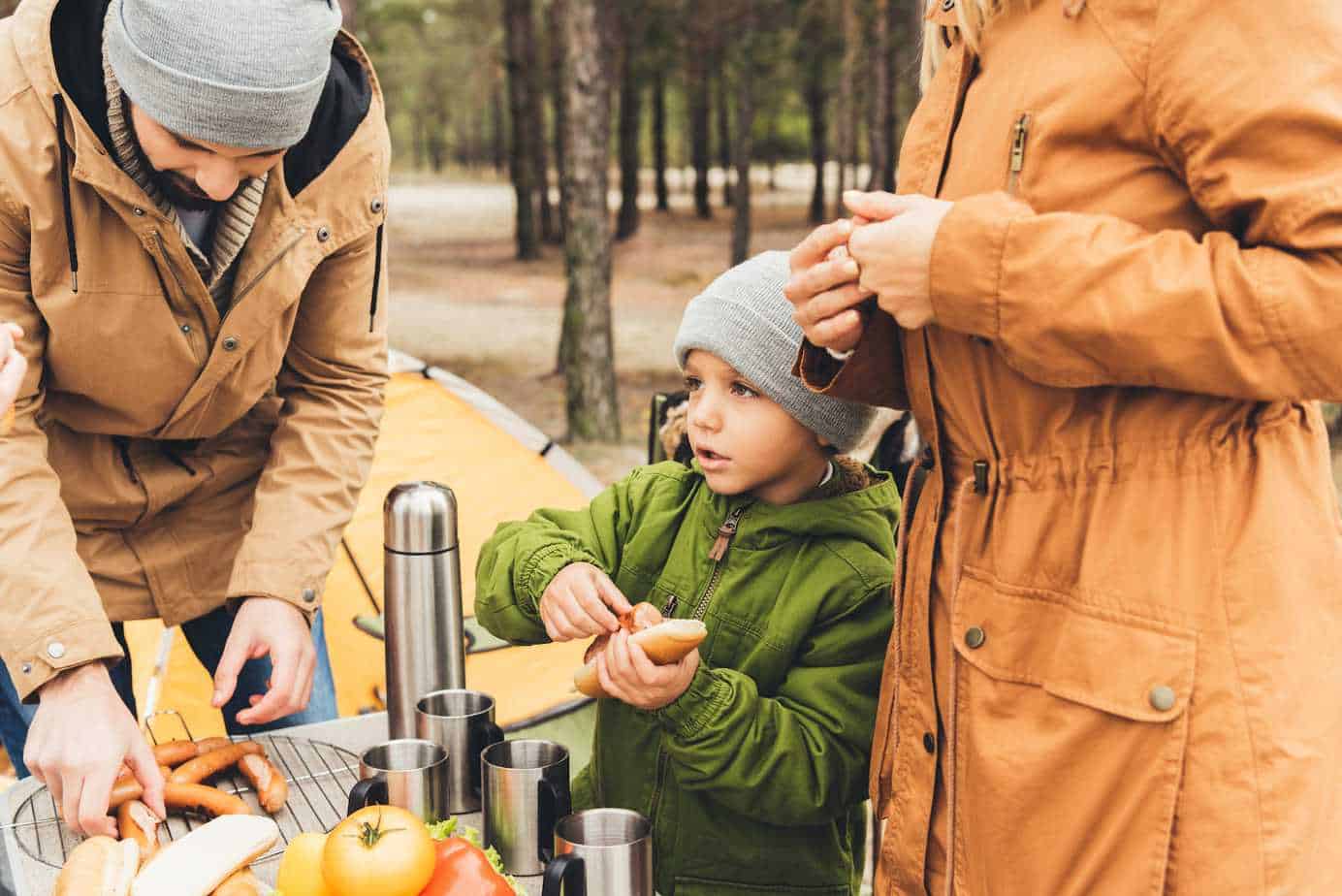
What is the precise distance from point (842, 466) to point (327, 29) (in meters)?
1.08

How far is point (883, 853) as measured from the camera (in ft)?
5.47

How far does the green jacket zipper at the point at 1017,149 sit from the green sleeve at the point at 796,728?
29.8 inches

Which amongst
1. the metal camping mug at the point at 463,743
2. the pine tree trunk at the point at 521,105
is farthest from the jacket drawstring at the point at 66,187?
the pine tree trunk at the point at 521,105

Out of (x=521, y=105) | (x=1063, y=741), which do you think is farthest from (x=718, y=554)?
(x=521, y=105)

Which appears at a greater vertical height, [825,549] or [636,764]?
[825,549]

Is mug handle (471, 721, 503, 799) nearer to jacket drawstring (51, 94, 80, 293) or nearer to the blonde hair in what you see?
jacket drawstring (51, 94, 80, 293)

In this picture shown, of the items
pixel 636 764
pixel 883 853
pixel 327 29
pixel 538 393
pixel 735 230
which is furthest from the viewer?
pixel 735 230

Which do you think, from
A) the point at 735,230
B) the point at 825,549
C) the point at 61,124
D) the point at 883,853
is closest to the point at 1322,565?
the point at 883,853

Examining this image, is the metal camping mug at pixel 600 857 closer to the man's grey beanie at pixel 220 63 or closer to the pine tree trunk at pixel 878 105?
the man's grey beanie at pixel 220 63

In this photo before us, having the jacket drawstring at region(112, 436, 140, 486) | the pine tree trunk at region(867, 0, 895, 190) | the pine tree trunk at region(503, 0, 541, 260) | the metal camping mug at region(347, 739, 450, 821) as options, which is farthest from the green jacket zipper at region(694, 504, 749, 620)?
the pine tree trunk at region(503, 0, 541, 260)

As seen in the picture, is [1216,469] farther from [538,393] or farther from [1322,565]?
[538,393]

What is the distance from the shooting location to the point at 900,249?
142 centimetres

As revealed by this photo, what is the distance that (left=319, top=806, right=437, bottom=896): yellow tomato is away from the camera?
4.49 ft

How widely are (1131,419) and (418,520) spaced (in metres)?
1.04
